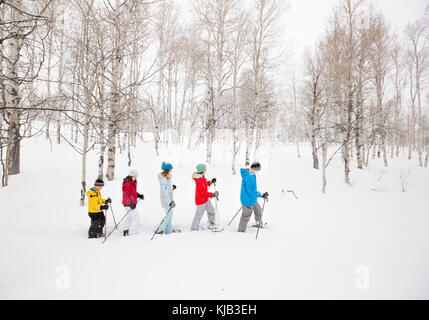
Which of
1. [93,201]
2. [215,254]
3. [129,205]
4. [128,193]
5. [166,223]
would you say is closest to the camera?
[215,254]

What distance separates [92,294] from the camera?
7.82 ft

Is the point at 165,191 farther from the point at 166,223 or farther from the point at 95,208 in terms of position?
the point at 95,208

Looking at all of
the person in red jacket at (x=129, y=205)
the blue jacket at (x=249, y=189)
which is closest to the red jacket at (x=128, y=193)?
the person in red jacket at (x=129, y=205)

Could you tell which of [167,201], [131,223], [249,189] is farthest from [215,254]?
[131,223]

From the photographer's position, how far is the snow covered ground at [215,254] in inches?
98.2

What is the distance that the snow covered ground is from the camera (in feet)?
8.19

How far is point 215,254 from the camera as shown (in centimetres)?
333

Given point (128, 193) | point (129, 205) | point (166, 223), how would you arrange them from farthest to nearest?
point (128, 193) < point (129, 205) < point (166, 223)

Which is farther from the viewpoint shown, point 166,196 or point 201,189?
point 201,189

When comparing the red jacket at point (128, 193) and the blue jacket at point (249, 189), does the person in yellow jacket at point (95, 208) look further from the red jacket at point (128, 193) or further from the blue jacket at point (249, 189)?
the blue jacket at point (249, 189)

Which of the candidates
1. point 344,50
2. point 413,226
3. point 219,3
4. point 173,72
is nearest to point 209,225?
point 413,226

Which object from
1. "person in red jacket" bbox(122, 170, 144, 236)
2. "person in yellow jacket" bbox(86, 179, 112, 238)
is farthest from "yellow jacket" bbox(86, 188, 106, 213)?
"person in red jacket" bbox(122, 170, 144, 236)

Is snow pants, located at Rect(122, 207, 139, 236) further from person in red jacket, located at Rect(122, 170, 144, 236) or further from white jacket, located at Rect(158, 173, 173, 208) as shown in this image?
white jacket, located at Rect(158, 173, 173, 208)
